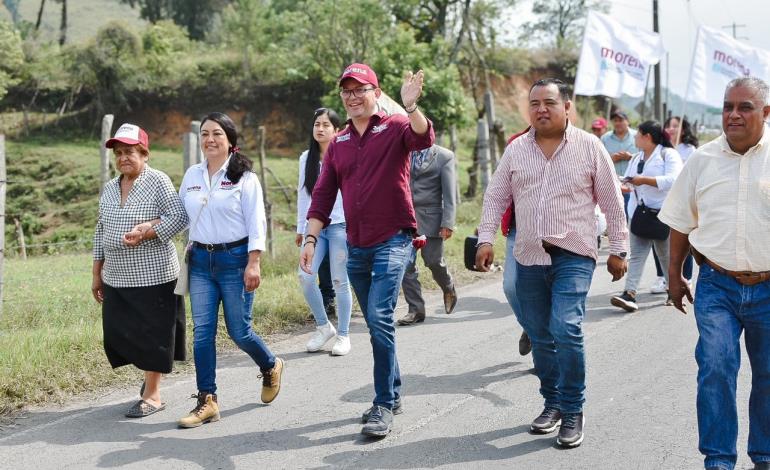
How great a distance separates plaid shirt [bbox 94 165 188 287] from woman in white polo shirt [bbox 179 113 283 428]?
0.53 feet

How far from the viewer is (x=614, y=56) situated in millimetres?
14477

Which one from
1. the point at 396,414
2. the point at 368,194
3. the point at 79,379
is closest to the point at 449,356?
the point at 396,414

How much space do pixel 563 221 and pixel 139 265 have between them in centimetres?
271

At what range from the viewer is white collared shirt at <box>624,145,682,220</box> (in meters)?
8.39

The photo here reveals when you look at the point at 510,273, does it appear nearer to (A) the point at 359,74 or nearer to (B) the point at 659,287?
(A) the point at 359,74

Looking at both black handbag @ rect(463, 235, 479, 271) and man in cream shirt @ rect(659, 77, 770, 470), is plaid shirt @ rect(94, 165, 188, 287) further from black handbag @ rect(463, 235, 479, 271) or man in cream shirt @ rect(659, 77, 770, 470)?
man in cream shirt @ rect(659, 77, 770, 470)

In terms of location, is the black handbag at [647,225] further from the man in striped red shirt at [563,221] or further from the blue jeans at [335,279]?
the man in striped red shirt at [563,221]

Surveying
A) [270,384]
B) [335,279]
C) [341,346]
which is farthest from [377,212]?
[341,346]

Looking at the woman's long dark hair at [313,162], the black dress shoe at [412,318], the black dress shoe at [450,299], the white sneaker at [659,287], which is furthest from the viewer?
the white sneaker at [659,287]

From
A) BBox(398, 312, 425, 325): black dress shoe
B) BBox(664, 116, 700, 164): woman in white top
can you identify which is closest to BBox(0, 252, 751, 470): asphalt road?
BBox(398, 312, 425, 325): black dress shoe

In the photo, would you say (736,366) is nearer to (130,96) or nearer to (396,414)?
(396,414)

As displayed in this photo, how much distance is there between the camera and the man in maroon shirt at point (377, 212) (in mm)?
4887

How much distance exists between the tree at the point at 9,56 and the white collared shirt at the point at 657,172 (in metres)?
30.9

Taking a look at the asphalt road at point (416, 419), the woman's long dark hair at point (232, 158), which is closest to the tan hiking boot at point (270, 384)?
the asphalt road at point (416, 419)
